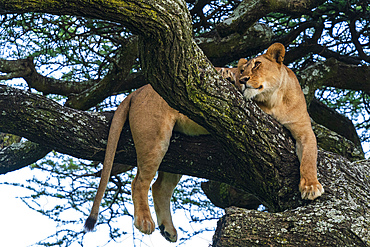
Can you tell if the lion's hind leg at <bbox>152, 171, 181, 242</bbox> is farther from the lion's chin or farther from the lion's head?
the lion's chin

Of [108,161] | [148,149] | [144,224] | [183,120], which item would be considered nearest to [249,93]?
[183,120]

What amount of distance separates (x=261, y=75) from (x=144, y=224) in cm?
161

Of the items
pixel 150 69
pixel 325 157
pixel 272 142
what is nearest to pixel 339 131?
pixel 325 157

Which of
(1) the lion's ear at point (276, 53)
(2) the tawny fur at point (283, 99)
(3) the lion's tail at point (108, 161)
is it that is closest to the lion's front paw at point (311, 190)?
(2) the tawny fur at point (283, 99)

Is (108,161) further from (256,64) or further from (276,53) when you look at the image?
(276,53)

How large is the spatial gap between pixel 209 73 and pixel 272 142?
2.76 ft

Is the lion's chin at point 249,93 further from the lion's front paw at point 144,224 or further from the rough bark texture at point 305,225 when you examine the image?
the lion's front paw at point 144,224


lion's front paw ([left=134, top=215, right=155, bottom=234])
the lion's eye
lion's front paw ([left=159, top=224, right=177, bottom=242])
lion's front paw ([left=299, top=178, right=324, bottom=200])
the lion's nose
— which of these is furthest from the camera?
lion's front paw ([left=159, top=224, right=177, bottom=242])

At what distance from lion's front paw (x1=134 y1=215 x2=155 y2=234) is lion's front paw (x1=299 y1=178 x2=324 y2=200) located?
4.36 feet

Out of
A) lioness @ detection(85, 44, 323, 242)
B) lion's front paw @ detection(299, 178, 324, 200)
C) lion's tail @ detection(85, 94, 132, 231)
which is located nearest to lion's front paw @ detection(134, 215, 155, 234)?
lioness @ detection(85, 44, 323, 242)

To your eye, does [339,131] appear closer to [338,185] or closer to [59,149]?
[338,185]

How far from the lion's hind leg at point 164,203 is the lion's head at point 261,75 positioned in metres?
1.50

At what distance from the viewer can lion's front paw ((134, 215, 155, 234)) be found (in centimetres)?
388

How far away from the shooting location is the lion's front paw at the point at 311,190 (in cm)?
333
